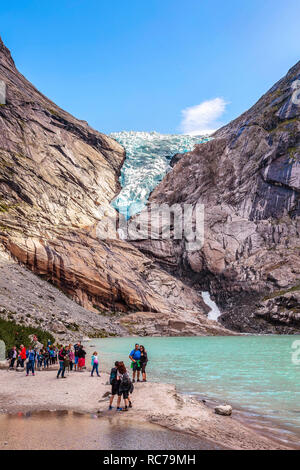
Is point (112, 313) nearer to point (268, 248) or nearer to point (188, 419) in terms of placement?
point (268, 248)

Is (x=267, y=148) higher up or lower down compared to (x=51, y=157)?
higher up

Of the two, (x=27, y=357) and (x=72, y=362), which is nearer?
(x=72, y=362)

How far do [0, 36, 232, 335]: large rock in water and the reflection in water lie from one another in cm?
5429

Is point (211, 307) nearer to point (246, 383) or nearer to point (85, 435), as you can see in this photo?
point (246, 383)

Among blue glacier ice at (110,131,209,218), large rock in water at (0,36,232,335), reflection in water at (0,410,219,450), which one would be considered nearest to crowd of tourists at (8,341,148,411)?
reflection in water at (0,410,219,450)

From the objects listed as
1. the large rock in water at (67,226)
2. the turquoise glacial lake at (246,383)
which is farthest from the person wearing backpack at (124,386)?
the large rock in water at (67,226)

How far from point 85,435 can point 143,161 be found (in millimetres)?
127192

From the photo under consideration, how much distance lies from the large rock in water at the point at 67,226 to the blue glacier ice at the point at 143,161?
28.4 ft

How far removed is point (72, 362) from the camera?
23.6 meters

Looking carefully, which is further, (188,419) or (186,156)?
(186,156)

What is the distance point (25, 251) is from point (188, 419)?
60509mm

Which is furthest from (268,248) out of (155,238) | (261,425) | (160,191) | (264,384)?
(261,425)

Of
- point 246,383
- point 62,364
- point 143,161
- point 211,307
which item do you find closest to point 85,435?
point 62,364

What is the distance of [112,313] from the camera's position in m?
70.0
